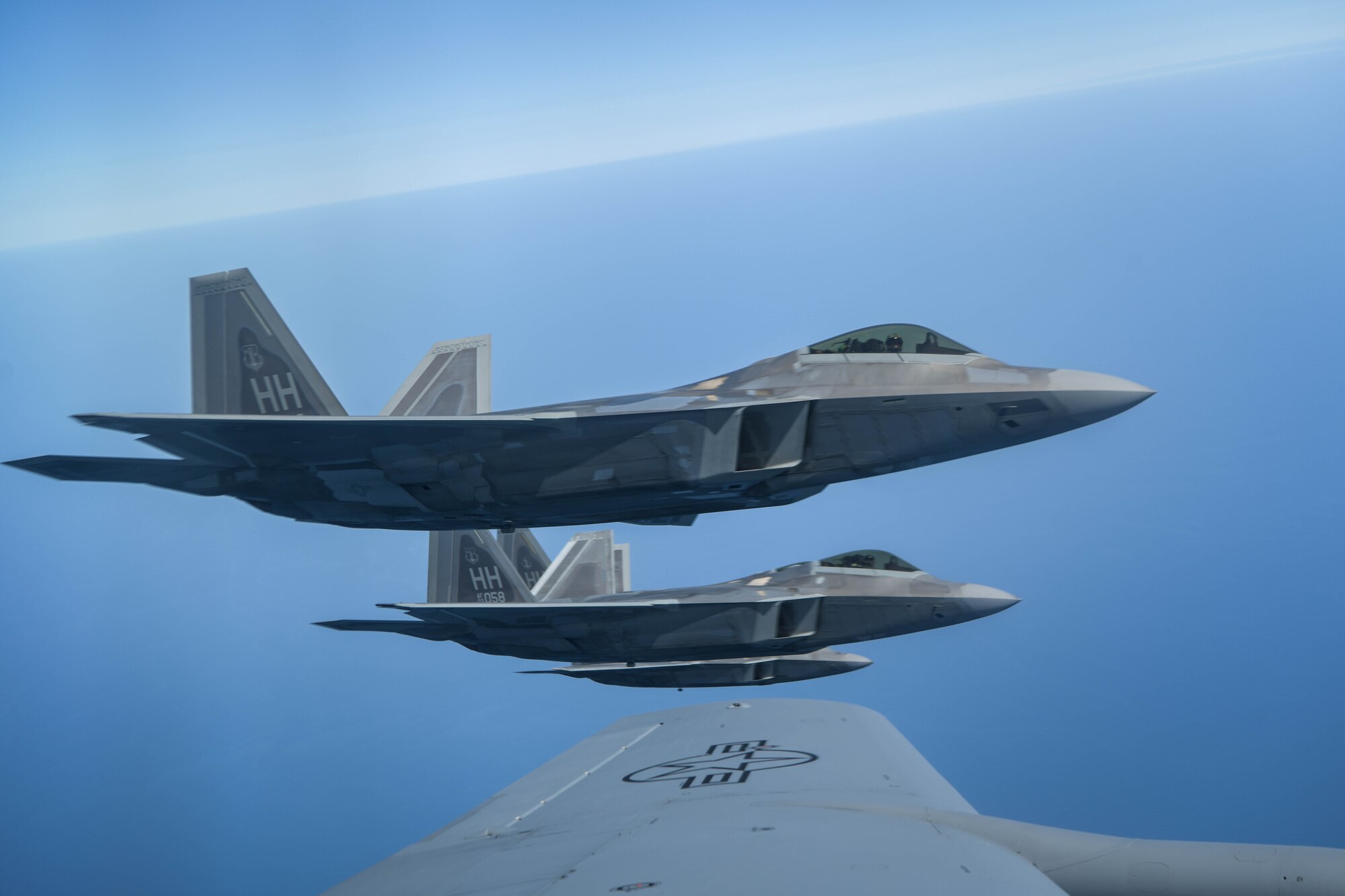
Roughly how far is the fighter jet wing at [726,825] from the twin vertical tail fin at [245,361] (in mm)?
4942

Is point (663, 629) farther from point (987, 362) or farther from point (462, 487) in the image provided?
point (987, 362)

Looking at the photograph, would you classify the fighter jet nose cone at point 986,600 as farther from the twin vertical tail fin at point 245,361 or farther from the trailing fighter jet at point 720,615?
the twin vertical tail fin at point 245,361

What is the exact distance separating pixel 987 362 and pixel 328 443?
6444 mm

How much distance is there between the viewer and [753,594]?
46.4 feet

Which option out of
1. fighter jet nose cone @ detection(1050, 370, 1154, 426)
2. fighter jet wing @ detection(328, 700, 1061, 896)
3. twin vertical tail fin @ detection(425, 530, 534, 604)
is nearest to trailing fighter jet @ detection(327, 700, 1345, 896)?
fighter jet wing @ detection(328, 700, 1061, 896)

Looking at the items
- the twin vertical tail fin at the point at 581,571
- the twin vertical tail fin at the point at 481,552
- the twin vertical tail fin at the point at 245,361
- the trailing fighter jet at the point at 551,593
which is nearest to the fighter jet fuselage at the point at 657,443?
the twin vertical tail fin at the point at 245,361

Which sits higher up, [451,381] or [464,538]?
[451,381]

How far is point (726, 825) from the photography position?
217 inches

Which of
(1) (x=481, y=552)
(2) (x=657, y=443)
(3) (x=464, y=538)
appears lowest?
(1) (x=481, y=552)

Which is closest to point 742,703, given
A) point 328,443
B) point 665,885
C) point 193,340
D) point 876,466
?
point 876,466

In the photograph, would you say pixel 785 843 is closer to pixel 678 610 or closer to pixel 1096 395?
pixel 1096 395

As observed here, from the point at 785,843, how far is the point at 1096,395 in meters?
5.19

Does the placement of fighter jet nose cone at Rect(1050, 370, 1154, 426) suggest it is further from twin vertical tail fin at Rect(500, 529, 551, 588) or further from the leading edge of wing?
twin vertical tail fin at Rect(500, 529, 551, 588)

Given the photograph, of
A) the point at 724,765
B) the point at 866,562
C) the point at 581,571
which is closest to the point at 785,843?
the point at 724,765
